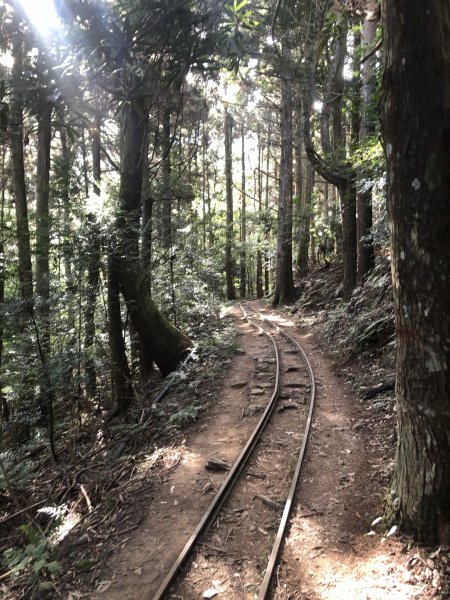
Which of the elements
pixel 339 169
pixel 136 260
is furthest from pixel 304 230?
pixel 136 260

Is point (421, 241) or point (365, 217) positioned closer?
point (421, 241)

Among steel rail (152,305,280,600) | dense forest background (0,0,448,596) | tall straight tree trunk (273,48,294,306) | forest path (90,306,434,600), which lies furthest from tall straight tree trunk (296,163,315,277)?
steel rail (152,305,280,600)

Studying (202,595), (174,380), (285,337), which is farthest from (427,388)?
(285,337)

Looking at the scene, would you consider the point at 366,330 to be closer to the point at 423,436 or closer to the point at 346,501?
the point at 346,501

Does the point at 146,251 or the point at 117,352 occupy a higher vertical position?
the point at 146,251

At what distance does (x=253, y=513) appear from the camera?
4.85 metres

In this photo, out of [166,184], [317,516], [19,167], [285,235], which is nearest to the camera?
[317,516]

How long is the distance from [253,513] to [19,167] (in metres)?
10.3

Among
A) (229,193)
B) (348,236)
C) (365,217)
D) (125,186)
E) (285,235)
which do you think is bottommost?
(348,236)

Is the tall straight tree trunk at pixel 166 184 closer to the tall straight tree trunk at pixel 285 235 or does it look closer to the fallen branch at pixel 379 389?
the tall straight tree trunk at pixel 285 235

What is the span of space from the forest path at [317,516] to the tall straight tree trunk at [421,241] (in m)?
0.58

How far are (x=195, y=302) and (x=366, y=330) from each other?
7.98 m

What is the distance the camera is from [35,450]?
9.23m

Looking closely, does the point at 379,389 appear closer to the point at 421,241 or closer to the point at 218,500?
the point at 218,500
